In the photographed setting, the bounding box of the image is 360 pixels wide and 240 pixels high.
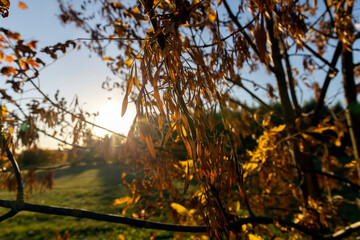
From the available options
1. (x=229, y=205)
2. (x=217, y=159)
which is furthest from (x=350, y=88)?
(x=217, y=159)

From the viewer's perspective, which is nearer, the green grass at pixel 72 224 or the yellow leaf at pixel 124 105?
the yellow leaf at pixel 124 105

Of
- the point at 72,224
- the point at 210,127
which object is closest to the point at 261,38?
the point at 210,127

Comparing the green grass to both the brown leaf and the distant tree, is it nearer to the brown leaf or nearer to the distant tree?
the distant tree

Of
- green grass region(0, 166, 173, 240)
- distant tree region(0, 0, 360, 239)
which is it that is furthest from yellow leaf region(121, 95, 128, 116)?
green grass region(0, 166, 173, 240)

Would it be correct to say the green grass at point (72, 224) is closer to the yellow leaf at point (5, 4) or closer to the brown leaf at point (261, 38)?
the yellow leaf at point (5, 4)

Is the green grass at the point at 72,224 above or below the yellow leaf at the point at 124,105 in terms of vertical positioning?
below

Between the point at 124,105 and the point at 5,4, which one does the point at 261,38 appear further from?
the point at 5,4

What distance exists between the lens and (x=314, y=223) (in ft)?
6.44

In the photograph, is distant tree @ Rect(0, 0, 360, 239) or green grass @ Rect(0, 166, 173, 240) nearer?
distant tree @ Rect(0, 0, 360, 239)

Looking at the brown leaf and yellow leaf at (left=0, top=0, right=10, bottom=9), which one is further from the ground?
yellow leaf at (left=0, top=0, right=10, bottom=9)

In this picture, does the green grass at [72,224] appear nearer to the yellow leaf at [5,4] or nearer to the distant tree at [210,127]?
the distant tree at [210,127]

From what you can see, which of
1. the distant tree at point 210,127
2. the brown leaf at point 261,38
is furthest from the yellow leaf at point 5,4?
the brown leaf at point 261,38

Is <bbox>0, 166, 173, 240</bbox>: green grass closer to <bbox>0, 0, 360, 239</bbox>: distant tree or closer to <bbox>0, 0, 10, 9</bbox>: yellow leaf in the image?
<bbox>0, 0, 360, 239</bbox>: distant tree

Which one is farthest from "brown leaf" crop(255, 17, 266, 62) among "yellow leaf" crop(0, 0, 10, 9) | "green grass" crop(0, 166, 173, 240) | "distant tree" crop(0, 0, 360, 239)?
"green grass" crop(0, 166, 173, 240)
